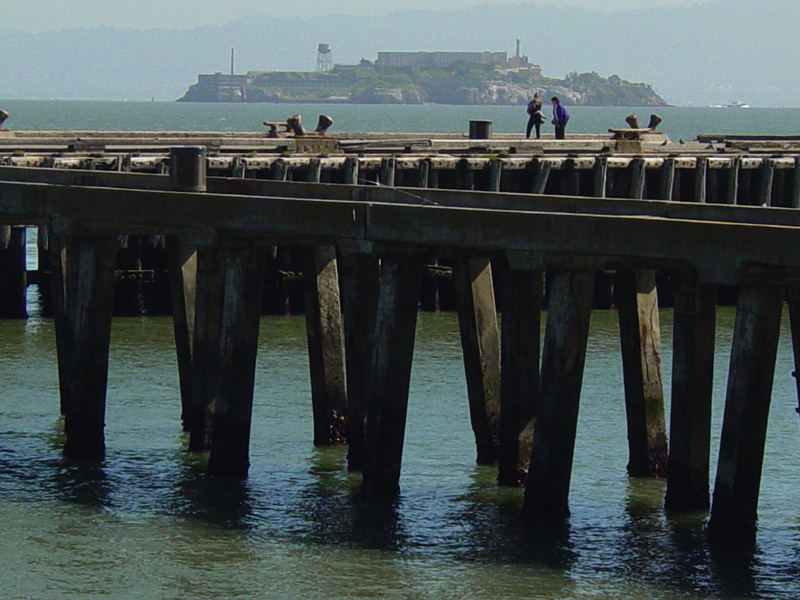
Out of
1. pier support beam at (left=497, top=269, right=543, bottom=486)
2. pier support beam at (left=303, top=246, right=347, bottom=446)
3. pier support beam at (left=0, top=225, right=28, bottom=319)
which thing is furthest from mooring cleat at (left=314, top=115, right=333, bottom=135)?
pier support beam at (left=497, top=269, right=543, bottom=486)

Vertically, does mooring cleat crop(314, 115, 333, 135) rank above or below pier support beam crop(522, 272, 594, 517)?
above

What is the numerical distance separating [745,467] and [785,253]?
6.23ft

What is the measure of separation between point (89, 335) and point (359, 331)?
2953 mm

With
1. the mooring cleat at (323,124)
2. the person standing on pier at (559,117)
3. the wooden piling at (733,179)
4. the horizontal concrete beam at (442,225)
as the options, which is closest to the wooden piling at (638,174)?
the wooden piling at (733,179)

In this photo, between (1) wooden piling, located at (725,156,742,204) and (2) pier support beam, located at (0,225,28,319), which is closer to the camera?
(2) pier support beam, located at (0,225,28,319)

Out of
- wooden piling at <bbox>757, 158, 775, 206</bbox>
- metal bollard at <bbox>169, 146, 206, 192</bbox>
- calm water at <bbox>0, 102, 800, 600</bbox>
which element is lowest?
calm water at <bbox>0, 102, 800, 600</bbox>

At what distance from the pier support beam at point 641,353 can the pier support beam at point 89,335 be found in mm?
5601

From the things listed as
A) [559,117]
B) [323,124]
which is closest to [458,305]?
[323,124]

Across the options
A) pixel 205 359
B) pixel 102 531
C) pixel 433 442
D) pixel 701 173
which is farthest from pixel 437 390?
pixel 701 173

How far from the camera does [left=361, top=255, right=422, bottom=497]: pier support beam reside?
16484 millimetres

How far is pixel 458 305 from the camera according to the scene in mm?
19078

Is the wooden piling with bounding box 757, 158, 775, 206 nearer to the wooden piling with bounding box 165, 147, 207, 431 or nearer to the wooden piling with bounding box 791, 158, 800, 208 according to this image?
the wooden piling with bounding box 791, 158, 800, 208

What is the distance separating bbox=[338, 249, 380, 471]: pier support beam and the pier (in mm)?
22

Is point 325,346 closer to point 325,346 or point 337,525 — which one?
point 325,346
